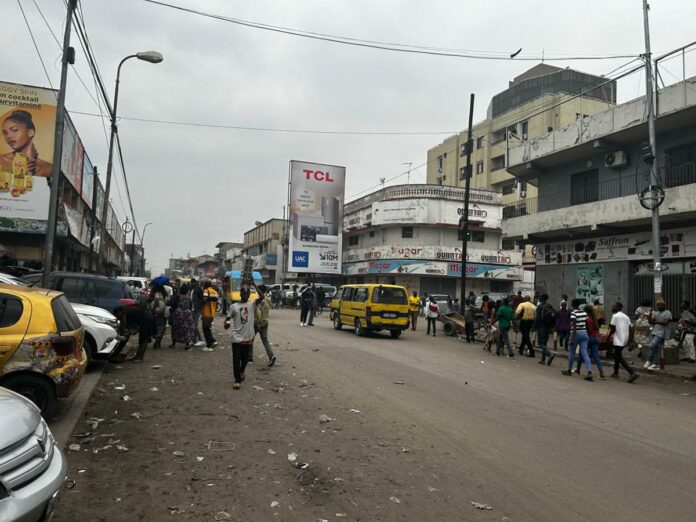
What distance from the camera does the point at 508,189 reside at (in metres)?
53.0

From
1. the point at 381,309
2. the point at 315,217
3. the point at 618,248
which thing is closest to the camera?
the point at 381,309

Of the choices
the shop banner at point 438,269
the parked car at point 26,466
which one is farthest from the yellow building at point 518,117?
the parked car at point 26,466

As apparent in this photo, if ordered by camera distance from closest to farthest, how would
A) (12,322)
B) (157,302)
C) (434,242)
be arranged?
(12,322) → (157,302) → (434,242)

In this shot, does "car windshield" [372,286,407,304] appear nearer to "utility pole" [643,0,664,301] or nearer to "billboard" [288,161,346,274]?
"utility pole" [643,0,664,301]

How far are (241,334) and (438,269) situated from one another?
1337 inches

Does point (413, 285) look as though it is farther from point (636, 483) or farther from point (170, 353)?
point (636, 483)

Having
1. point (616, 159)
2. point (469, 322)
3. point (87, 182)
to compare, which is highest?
point (87, 182)

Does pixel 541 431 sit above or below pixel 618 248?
below

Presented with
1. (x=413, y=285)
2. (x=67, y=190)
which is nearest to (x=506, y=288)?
(x=413, y=285)

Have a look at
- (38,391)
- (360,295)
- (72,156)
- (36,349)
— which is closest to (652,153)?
(360,295)

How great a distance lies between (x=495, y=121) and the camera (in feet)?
177

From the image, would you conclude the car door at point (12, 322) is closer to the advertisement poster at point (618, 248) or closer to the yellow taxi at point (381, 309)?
the yellow taxi at point (381, 309)

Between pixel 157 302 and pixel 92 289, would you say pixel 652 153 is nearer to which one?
pixel 157 302

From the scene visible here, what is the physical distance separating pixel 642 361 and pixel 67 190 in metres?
30.5
